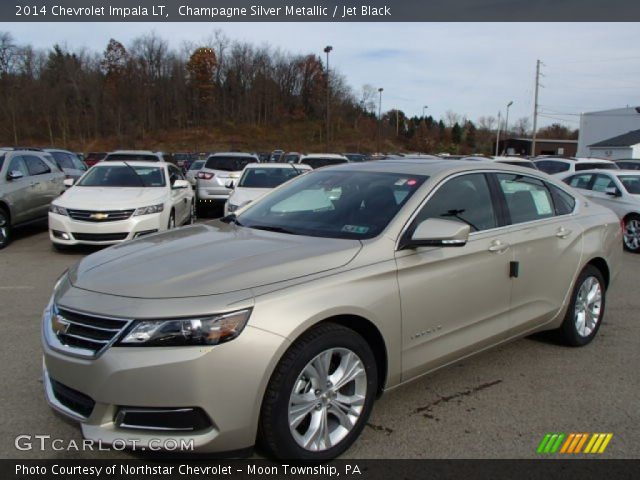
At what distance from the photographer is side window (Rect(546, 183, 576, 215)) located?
15.3 ft

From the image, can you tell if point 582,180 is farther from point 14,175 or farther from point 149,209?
point 14,175

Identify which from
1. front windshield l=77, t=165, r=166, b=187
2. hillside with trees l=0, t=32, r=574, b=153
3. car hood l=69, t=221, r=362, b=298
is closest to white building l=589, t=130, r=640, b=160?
hillside with trees l=0, t=32, r=574, b=153

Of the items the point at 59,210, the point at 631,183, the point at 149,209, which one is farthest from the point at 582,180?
the point at 59,210

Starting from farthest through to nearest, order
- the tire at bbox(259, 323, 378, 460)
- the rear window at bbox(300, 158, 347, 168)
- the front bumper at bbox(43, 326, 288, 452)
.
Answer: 1. the rear window at bbox(300, 158, 347, 168)
2. the tire at bbox(259, 323, 378, 460)
3. the front bumper at bbox(43, 326, 288, 452)

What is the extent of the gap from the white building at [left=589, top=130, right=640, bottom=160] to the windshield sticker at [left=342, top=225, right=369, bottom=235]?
51.3m

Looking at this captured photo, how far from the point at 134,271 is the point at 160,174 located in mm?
8149

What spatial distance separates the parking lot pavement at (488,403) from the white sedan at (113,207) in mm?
3373

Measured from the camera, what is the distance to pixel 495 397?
379cm

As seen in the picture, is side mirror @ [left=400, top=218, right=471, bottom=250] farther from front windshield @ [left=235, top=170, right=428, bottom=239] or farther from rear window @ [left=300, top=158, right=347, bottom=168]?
rear window @ [left=300, top=158, right=347, bottom=168]

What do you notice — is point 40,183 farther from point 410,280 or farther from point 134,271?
point 410,280

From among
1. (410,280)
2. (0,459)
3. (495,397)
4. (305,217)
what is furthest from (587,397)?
(0,459)

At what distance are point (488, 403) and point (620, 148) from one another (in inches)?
2208

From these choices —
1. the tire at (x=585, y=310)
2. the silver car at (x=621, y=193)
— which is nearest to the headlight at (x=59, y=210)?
the tire at (x=585, y=310)

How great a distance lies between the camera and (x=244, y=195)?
1082 centimetres
